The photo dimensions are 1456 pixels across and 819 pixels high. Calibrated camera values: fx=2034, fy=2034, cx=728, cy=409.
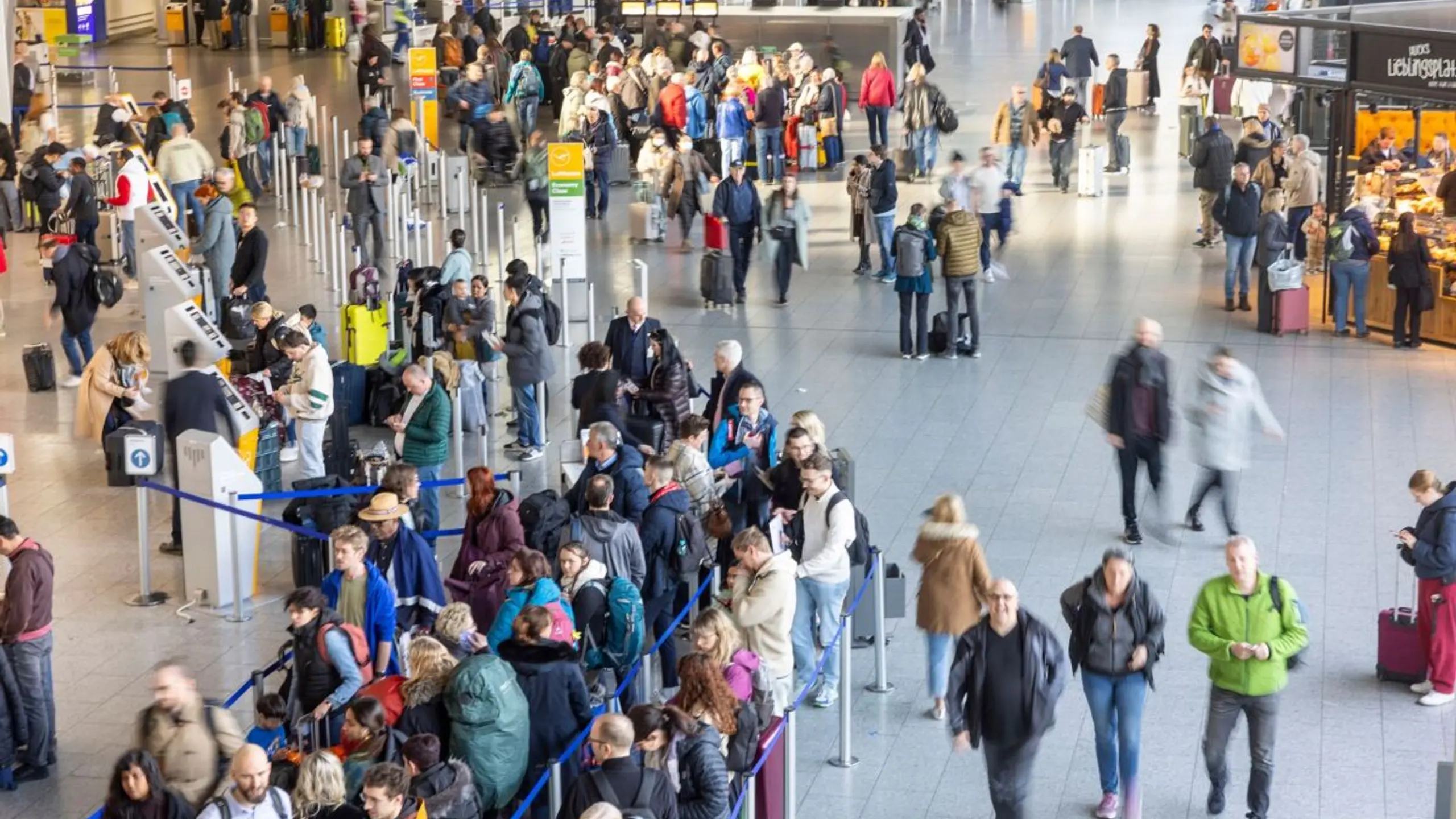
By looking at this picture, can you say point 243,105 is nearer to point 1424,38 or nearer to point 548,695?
point 1424,38

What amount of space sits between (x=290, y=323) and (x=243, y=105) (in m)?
11.3

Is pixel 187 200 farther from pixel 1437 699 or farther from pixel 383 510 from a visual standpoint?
pixel 1437 699

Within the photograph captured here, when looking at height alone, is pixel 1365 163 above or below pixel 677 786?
above

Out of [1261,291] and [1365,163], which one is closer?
[1261,291]

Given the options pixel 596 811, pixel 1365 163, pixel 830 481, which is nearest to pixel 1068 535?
pixel 830 481

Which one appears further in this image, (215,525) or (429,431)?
(429,431)

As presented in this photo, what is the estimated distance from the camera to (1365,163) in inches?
967

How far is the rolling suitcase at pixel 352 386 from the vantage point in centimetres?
1725

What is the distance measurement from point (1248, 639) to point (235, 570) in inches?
270

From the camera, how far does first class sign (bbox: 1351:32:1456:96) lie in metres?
19.4

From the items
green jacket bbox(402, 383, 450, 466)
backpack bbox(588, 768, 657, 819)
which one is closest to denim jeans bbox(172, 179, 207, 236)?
green jacket bbox(402, 383, 450, 466)

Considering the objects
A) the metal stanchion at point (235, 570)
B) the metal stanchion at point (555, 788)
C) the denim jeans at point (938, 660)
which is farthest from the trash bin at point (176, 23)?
the metal stanchion at point (555, 788)

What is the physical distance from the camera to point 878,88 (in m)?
31.0

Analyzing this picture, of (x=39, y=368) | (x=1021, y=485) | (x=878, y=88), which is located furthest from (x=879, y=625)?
(x=878, y=88)
